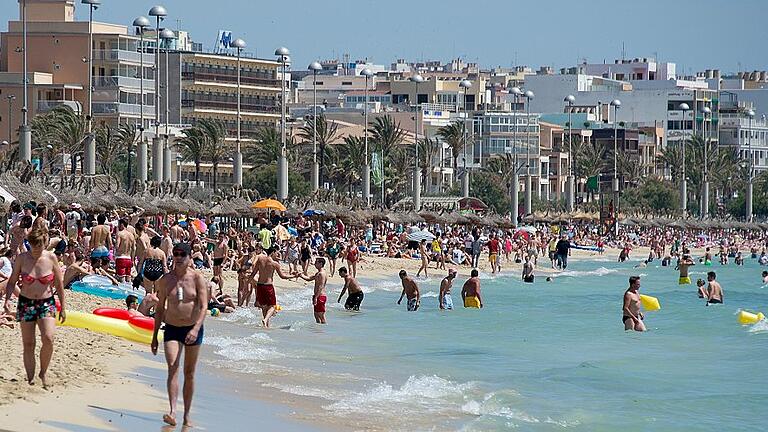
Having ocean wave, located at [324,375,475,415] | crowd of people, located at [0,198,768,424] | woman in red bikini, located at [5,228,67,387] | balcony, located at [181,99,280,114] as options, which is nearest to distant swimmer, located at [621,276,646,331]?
crowd of people, located at [0,198,768,424]

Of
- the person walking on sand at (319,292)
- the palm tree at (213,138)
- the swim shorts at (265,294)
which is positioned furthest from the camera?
the palm tree at (213,138)

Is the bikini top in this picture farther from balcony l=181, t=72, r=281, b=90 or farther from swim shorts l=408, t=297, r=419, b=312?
balcony l=181, t=72, r=281, b=90

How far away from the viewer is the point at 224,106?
8275cm

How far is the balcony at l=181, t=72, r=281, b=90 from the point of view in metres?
81.2

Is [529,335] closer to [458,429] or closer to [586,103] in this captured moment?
[458,429]

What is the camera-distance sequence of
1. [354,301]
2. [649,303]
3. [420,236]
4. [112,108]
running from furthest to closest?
1. [112,108]
2. [420,236]
3. [649,303]
4. [354,301]

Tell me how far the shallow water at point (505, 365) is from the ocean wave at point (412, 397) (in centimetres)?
2

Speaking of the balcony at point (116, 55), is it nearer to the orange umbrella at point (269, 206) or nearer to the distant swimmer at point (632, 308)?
the orange umbrella at point (269, 206)

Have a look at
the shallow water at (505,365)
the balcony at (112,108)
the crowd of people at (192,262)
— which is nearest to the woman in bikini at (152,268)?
the crowd of people at (192,262)

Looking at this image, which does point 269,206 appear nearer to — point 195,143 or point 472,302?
point 472,302

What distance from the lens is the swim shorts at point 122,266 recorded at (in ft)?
70.1

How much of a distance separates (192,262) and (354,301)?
14.2m

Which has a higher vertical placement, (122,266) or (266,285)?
(122,266)

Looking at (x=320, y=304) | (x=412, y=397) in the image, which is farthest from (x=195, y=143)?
(x=412, y=397)
